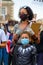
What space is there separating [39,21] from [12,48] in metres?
1.01

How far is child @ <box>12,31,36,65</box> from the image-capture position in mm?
2697

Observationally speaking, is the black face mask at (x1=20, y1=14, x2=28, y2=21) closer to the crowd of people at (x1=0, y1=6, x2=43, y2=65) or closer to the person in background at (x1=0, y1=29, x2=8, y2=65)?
the crowd of people at (x1=0, y1=6, x2=43, y2=65)

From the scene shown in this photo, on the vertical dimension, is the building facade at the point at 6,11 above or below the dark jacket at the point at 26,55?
above

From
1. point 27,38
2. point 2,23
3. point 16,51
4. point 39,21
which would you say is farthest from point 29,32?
point 2,23

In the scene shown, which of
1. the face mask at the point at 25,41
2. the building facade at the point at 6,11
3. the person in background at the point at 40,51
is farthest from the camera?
the building facade at the point at 6,11

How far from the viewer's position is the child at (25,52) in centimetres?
270

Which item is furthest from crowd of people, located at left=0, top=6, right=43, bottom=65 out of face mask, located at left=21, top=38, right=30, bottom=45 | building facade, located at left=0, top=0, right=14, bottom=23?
building facade, located at left=0, top=0, right=14, bottom=23

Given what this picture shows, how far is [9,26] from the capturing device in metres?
3.76

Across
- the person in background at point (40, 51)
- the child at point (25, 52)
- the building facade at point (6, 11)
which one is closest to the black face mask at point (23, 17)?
the child at point (25, 52)

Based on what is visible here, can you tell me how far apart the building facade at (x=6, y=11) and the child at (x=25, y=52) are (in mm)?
1247

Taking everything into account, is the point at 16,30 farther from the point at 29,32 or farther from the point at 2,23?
the point at 2,23

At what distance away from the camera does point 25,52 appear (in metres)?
2.70

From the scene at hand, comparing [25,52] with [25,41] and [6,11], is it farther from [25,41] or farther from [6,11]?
[6,11]

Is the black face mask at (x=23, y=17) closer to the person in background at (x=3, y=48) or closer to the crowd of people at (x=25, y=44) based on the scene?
the crowd of people at (x=25, y=44)
